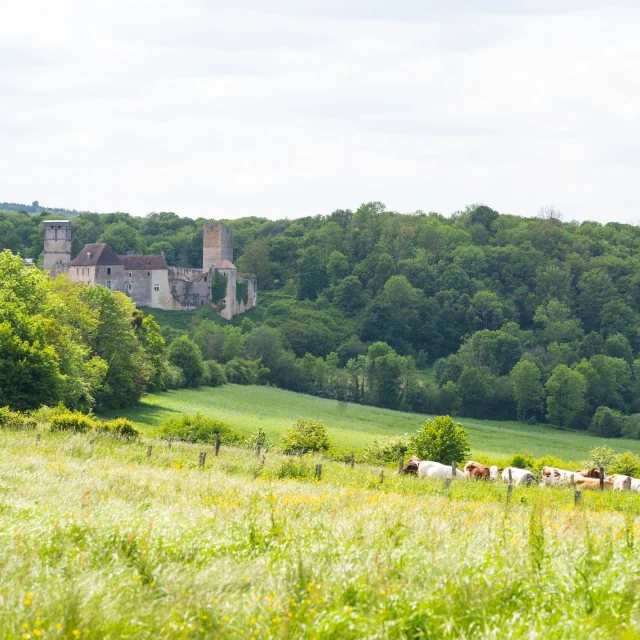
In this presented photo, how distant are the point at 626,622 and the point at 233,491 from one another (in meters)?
8.32

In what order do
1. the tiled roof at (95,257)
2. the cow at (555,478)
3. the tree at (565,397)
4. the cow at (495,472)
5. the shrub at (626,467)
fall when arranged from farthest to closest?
the tiled roof at (95,257) → the tree at (565,397) → the shrub at (626,467) → the cow at (495,472) → the cow at (555,478)

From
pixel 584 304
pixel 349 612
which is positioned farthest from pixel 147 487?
pixel 584 304

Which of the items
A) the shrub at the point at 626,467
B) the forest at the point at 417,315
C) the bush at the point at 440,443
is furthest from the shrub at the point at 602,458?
the forest at the point at 417,315

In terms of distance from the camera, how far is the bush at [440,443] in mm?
41750

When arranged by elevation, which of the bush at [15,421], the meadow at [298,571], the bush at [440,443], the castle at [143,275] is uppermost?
the castle at [143,275]

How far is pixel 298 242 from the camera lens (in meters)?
169

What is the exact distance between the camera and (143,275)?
381ft

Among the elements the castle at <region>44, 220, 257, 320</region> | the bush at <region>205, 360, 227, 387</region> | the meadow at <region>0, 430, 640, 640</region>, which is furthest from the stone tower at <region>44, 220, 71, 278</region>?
the meadow at <region>0, 430, 640, 640</region>

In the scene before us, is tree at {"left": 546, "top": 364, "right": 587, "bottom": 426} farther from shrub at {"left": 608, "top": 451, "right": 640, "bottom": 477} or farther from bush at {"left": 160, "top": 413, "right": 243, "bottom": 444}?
bush at {"left": 160, "top": 413, "right": 243, "bottom": 444}

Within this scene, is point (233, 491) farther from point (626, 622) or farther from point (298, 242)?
point (298, 242)

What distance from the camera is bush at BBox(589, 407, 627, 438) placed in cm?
10081

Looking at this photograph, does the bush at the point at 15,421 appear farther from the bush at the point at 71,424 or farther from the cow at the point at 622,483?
the cow at the point at 622,483

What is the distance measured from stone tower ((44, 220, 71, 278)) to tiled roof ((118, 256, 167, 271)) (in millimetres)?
8253

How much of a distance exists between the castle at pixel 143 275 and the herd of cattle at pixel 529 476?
261ft
